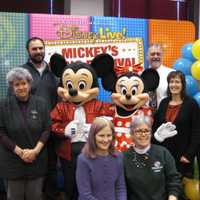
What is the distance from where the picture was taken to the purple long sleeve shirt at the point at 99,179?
7.61 ft

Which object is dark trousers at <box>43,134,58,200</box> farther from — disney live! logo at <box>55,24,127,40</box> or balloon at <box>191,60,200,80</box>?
balloon at <box>191,60,200,80</box>

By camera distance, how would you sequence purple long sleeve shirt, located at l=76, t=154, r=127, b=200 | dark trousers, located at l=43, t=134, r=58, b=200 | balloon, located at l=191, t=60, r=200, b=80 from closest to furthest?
purple long sleeve shirt, located at l=76, t=154, r=127, b=200, dark trousers, located at l=43, t=134, r=58, b=200, balloon, located at l=191, t=60, r=200, b=80

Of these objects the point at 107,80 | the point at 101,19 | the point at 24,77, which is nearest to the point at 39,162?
the point at 24,77

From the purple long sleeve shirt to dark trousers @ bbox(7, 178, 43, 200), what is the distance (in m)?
0.63

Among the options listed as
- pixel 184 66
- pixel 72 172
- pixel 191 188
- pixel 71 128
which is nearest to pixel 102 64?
pixel 71 128

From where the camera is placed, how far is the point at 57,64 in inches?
130

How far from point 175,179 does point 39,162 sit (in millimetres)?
999

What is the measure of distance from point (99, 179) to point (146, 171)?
0.98 feet

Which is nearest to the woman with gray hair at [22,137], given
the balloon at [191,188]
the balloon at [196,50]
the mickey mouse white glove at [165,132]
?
the mickey mouse white glove at [165,132]

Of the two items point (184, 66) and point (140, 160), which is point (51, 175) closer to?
point (140, 160)

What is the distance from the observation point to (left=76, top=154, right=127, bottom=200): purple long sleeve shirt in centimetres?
232

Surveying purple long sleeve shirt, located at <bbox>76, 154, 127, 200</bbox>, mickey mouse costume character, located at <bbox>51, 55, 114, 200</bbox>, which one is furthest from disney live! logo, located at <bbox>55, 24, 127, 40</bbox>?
purple long sleeve shirt, located at <bbox>76, 154, 127, 200</bbox>

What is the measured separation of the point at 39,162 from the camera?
2.86 metres

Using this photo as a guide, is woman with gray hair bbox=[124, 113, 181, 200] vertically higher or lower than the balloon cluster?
lower
